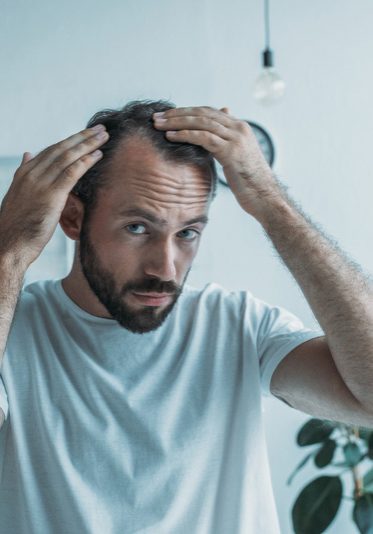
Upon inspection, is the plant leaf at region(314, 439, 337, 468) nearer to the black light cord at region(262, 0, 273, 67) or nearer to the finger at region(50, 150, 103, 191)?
the black light cord at region(262, 0, 273, 67)

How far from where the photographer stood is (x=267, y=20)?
10.5 ft

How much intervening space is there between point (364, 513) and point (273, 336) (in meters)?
1.45

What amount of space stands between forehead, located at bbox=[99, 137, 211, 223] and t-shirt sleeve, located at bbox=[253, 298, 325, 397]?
0.85 feet

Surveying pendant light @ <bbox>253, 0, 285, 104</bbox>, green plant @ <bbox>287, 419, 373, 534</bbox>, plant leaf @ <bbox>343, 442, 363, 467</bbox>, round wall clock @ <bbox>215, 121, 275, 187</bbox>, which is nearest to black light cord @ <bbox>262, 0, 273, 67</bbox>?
pendant light @ <bbox>253, 0, 285, 104</bbox>

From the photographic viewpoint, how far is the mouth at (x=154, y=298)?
1.39 meters

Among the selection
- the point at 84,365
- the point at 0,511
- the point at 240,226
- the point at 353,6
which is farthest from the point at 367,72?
the point at 0,511

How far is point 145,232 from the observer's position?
4.59 feet

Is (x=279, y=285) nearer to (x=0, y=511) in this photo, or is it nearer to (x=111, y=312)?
(x=111, y=312)

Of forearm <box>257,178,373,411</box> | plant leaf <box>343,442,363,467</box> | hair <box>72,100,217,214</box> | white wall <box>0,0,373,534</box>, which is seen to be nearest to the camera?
forearm <box>257,178,373,411</box>

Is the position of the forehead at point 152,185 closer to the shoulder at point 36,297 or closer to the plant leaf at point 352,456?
the shoulder at point 36,297

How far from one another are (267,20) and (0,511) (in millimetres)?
2503

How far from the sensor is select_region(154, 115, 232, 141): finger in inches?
54.0

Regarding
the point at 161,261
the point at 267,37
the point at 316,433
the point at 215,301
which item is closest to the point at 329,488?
the point at 316,433

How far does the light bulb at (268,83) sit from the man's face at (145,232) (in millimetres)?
1668
